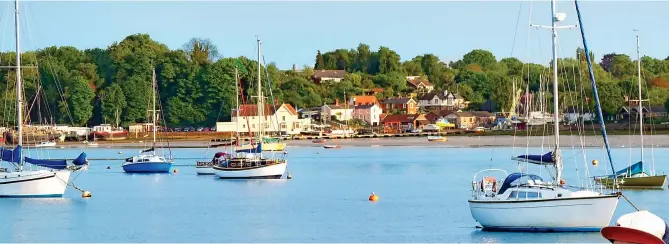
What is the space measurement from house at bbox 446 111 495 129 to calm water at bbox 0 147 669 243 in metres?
73.3

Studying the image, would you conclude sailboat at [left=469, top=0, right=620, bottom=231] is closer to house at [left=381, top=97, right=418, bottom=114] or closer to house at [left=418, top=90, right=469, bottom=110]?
house at [left=381, top=97, right=418, bottom=114]

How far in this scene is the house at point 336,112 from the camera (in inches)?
5595

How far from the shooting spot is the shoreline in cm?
9512

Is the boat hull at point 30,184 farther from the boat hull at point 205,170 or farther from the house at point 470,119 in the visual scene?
the house at point 470,119

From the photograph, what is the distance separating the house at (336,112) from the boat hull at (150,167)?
3079 inches

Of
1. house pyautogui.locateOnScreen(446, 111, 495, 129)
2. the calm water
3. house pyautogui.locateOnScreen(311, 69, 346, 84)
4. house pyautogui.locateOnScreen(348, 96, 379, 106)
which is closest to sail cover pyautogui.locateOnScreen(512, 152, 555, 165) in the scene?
the calm water

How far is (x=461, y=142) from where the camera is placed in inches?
4321

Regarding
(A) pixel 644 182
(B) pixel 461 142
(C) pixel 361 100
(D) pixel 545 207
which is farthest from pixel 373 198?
(C) pixel 361 100

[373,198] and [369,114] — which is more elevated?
[369,114]

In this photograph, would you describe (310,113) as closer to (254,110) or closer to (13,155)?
(254,110)

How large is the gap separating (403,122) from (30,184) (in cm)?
10111

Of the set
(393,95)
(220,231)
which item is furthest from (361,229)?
(393,95)

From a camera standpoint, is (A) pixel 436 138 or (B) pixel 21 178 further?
(A) pixel 436 138

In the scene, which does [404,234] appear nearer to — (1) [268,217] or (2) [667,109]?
(1) [268,217]
